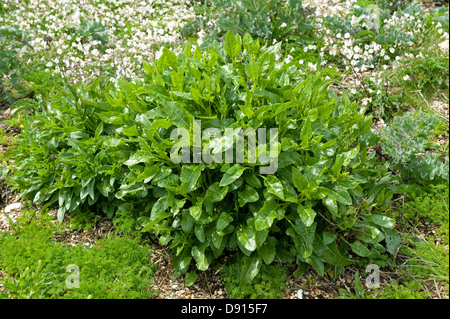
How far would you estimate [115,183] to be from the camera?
3.21 meters

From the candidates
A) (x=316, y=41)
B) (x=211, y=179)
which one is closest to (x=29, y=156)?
(x=211, y=179)

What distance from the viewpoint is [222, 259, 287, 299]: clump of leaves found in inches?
104

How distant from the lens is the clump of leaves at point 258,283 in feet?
8.67

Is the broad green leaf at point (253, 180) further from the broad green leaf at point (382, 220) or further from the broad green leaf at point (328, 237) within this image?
the broad green leaf at point (382, 220)

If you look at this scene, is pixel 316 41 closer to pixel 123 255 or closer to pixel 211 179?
pixel 211 179

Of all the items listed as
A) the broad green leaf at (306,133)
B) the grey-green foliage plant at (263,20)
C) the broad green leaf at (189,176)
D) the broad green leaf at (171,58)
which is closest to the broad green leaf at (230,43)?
the broad green leaf at (171,58)

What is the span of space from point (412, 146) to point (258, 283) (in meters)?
1.57

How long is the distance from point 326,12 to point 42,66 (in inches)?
143
